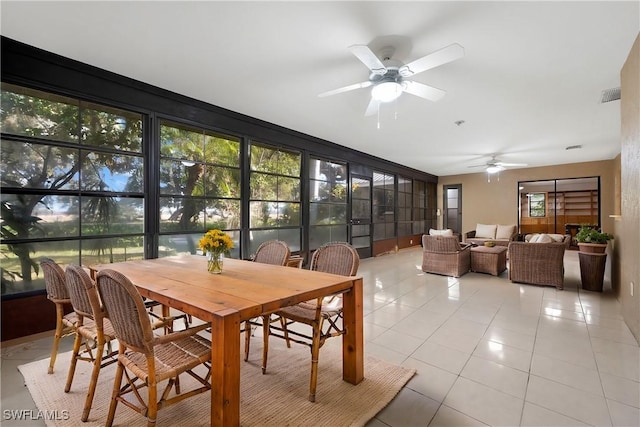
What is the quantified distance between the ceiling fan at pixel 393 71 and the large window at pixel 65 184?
8.54 ft

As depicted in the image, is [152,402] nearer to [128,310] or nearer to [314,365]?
[128,310]

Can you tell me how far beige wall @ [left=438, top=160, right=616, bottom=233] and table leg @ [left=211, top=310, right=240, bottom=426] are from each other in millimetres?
10334

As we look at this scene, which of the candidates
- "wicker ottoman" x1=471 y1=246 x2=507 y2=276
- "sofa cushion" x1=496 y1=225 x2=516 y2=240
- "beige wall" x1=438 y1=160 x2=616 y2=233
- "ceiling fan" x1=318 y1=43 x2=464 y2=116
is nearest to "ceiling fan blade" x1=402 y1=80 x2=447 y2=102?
"ceiling fan" x1=318 y1=43 x2=464 y2=116

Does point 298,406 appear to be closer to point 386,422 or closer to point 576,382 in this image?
point 386,422

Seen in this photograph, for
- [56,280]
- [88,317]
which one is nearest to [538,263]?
[88,317]

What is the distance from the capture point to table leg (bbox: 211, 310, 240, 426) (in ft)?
4.24

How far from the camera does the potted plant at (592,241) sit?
419cm

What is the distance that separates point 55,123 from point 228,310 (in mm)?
2964

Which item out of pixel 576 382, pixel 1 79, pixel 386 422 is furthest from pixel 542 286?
pixel 1 79

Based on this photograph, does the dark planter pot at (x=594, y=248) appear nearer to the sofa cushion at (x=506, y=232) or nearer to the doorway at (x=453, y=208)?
the sofa cushion at (x=506, y=232)

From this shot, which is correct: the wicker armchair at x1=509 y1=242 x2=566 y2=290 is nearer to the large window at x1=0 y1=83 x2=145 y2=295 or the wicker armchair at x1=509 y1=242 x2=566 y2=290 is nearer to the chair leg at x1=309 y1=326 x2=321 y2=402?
the chair leg at x1=309 y1=326 x2=321 y2=402

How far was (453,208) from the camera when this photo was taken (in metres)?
10.9

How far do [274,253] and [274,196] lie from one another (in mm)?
2284

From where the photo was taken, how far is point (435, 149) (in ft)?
21.4
